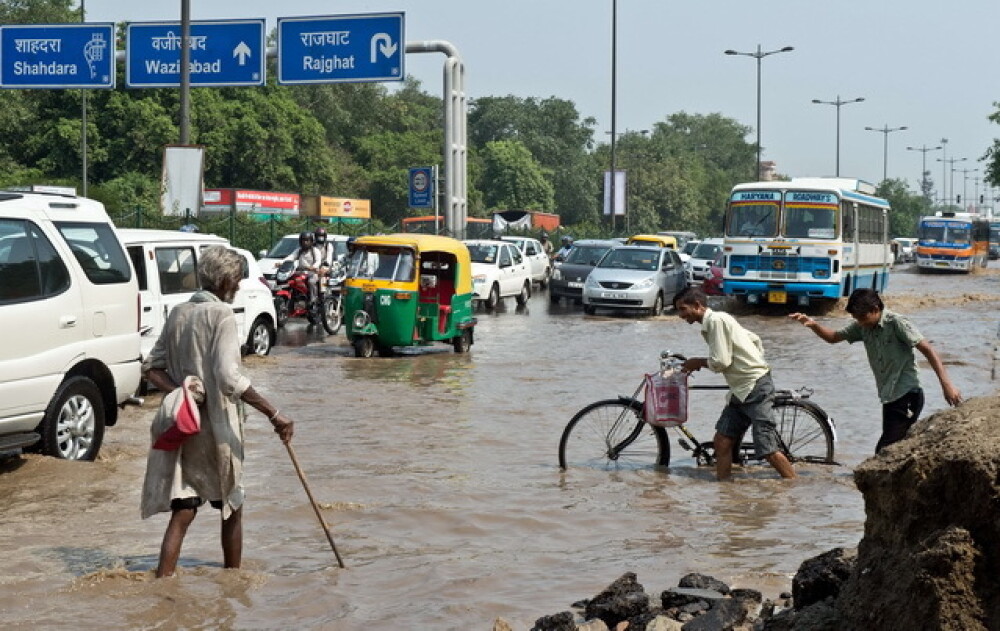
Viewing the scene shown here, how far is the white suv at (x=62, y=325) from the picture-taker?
9234 millimetres

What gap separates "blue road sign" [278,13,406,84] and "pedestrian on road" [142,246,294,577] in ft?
65.3

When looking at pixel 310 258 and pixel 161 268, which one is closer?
pixel 161 268

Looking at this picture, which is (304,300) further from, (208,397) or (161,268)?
(208,397)

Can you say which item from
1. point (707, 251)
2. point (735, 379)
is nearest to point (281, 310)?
point (735, 379)

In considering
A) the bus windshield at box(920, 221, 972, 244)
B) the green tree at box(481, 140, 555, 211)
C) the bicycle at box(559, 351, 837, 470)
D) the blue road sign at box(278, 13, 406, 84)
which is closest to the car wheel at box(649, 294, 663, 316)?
the blue road sign at box(278, 13, 406, 84)

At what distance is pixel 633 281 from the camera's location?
96.0ft

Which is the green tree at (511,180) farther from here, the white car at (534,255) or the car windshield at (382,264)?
the car windshield at (382,264)

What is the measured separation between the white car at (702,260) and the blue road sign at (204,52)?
47.9ft

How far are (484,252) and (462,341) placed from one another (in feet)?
38.5

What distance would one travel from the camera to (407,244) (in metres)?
19.3

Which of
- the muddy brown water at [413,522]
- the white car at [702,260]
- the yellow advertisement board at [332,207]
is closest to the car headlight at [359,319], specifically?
the muddy brown water at [413,522]

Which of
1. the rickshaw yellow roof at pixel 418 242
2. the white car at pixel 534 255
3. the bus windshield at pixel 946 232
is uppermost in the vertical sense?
the bus windshield at pixel 946 232

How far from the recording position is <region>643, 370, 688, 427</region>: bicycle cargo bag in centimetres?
1001

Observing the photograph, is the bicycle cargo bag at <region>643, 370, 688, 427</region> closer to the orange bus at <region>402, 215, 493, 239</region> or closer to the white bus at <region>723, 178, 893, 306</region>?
the white bus at <region>723, 178, 893, 306</region>
